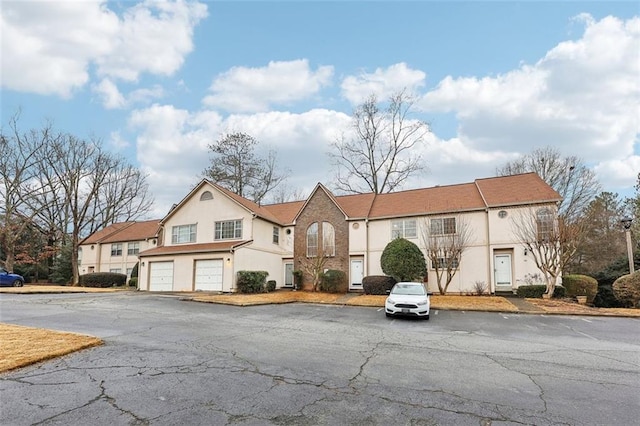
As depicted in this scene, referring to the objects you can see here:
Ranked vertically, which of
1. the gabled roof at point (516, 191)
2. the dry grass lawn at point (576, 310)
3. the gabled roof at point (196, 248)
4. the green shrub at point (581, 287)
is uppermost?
the gabled roof at point (516, 191)

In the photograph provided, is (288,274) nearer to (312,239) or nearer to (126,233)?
(312,239)

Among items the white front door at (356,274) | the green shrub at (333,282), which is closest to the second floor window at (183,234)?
the green shrub at (333,282)

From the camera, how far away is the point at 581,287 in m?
21.9

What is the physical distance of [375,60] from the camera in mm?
18078

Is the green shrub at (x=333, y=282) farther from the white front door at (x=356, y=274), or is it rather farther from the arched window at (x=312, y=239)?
the arched window at (x=312, y=239)

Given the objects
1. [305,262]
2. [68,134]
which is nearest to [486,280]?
[305,262]

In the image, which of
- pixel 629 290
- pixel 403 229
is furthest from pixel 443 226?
pixel 629 290

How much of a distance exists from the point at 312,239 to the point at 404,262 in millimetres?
7740

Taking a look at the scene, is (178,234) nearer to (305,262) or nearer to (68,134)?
(305,262)

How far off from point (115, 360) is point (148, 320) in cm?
548

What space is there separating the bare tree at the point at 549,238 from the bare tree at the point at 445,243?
3.08 meters

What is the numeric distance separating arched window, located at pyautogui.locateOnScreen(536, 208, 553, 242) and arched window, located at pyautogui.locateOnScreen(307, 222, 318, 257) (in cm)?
1410

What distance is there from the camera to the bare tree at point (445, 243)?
22319mm

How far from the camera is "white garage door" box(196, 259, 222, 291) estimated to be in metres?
24.2
